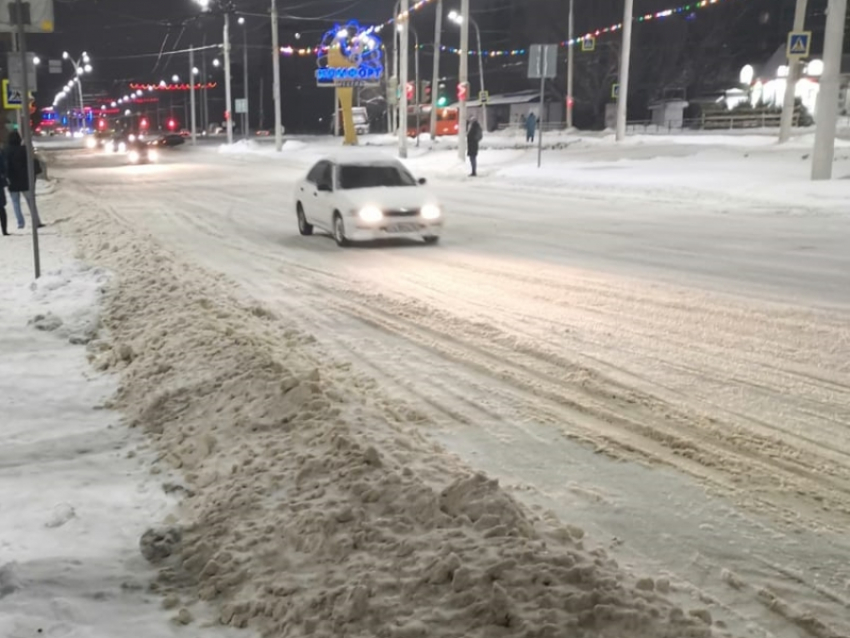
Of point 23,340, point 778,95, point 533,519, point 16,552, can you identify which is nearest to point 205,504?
point 16,552

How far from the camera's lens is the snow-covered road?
4.41 metres

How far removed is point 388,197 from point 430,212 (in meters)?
0.72

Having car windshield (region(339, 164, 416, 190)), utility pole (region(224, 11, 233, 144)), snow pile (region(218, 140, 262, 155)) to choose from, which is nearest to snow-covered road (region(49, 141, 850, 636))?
car windshield (region(339, 164, 416, 190))

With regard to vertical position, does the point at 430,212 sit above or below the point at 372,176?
below

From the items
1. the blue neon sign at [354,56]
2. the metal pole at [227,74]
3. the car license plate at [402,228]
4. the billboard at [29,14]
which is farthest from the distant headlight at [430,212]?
the metal pole at [227,74]

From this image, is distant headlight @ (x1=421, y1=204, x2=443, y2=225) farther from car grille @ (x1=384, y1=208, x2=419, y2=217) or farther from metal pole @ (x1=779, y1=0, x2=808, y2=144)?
metal pole @ (x1=779, y1=0, x2=808, y2=144)

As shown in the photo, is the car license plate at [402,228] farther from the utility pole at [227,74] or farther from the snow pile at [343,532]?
the utility pole at [227,74]

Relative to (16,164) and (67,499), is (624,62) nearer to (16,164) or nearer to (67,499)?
(16,164)

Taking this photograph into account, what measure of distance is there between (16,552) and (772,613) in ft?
11.1

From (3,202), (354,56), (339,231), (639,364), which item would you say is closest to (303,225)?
(339,231)

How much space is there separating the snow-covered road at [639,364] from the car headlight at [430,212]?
0.63m

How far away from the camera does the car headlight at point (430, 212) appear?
14438mm

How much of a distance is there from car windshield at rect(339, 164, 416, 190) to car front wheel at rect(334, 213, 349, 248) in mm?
759

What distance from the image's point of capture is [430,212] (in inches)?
570
